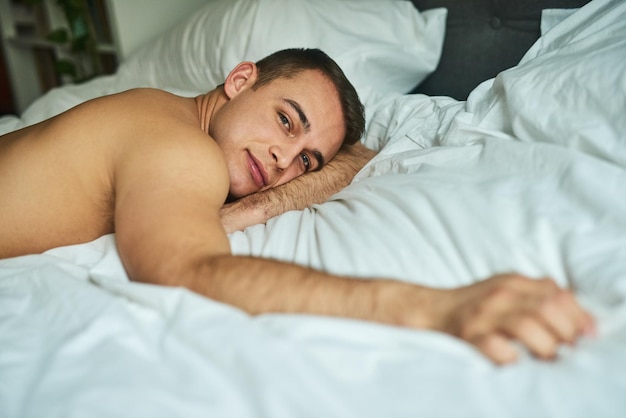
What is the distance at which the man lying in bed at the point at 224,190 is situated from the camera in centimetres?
55

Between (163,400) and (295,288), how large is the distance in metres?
0.19

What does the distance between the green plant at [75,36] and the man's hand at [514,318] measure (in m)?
2.54

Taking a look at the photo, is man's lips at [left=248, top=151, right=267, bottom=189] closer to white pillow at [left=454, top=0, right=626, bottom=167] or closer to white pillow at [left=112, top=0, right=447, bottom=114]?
white pillow at [left=454, top=0, right=626, bottom=167]

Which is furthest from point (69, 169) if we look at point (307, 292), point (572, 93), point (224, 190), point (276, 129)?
point (572, 93)

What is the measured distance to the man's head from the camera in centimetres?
107

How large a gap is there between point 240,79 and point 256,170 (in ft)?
0.85

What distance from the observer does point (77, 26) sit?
2.59 metres

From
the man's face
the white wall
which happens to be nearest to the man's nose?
the man's face

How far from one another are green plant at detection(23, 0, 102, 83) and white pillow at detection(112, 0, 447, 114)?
3.87 feet

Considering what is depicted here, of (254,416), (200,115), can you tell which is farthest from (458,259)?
(200,115)

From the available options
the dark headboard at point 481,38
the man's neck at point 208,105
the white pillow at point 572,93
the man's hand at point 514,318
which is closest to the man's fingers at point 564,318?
the man's hand at point 514,318

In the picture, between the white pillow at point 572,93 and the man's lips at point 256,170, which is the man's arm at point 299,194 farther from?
the white pillow at point 572,93

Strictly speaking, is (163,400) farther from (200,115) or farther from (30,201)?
(200,115)

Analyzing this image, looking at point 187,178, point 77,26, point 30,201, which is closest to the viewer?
point 187,178
